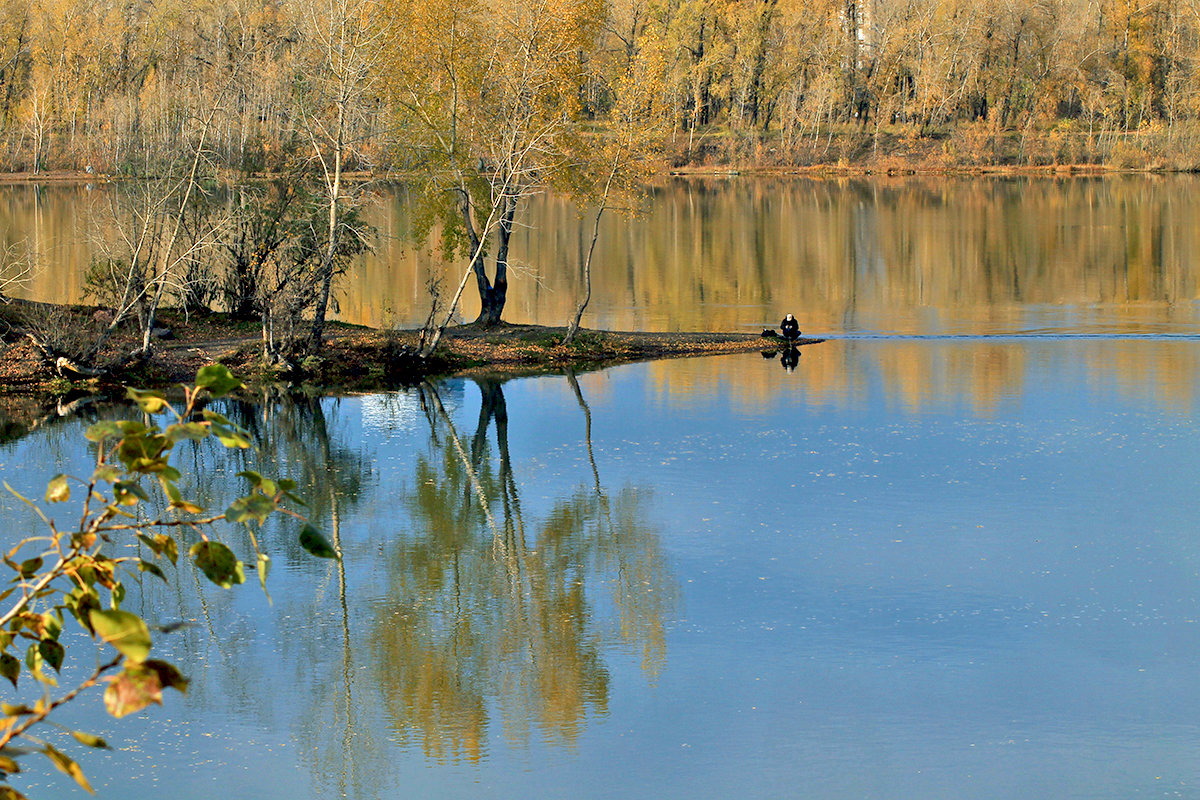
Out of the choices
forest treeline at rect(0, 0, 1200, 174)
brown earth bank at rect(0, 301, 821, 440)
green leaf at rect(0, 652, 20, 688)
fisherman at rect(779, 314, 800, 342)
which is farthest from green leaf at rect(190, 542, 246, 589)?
forest treeline at rect(0, 0, 1200, 174)

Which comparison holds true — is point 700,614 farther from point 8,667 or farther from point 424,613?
point 8,667

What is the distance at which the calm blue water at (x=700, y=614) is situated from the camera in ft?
31.4

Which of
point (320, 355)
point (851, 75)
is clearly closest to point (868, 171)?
point (851, 75)

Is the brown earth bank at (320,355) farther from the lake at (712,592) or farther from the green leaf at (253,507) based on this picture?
the green leaf at (253,507)

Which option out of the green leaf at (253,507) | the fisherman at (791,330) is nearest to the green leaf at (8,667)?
the green leaf at (253,507)

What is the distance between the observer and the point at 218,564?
2924mm

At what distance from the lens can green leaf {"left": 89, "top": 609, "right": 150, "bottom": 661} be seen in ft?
7.69

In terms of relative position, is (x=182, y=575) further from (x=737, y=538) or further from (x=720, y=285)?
(x=720, y=285)

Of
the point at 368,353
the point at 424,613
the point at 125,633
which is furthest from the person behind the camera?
the point at 368,353

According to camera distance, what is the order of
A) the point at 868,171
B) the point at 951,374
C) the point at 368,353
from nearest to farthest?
the point at 951,374 → the point at 368,353 → the point at 868,171

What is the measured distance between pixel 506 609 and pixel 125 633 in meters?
10.6

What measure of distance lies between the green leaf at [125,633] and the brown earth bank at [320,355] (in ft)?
64.6

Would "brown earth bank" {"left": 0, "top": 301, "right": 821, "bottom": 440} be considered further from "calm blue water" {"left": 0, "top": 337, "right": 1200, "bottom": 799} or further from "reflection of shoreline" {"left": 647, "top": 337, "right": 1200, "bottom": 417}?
"calm blue water" {"left": 0, "top": 337, "right": 1200, "bottom": 799}

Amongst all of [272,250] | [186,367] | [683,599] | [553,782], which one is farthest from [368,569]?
[272,250]
